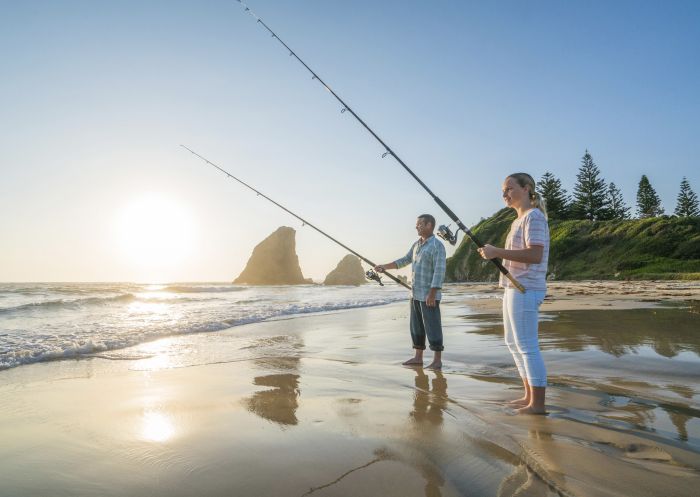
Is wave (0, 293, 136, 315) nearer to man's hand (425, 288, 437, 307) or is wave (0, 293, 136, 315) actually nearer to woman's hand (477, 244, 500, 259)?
man's hand (425, 288, 437, 307)

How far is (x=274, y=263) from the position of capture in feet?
319

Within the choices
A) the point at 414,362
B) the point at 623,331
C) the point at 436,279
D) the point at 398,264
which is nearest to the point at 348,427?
the point at 414,362

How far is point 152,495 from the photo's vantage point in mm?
1911

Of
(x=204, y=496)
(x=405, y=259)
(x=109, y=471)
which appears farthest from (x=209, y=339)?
(x=204, y=496)

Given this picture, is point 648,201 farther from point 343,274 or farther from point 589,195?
point 343,274

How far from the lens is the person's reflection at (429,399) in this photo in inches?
120

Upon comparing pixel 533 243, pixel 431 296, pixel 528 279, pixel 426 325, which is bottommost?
pixel 426 325

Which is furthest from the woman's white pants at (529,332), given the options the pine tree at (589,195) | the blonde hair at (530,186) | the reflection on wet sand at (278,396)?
the pine tree at (589,195)

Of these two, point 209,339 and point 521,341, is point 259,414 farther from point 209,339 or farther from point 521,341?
point 209,339

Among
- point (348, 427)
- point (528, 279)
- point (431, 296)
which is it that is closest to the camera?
point (348, 427)

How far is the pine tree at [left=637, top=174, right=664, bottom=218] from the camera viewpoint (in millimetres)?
70812

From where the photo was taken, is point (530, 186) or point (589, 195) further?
point (589, 195)

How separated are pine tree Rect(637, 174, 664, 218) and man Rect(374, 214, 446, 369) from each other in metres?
82.3

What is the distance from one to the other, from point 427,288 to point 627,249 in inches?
1974
